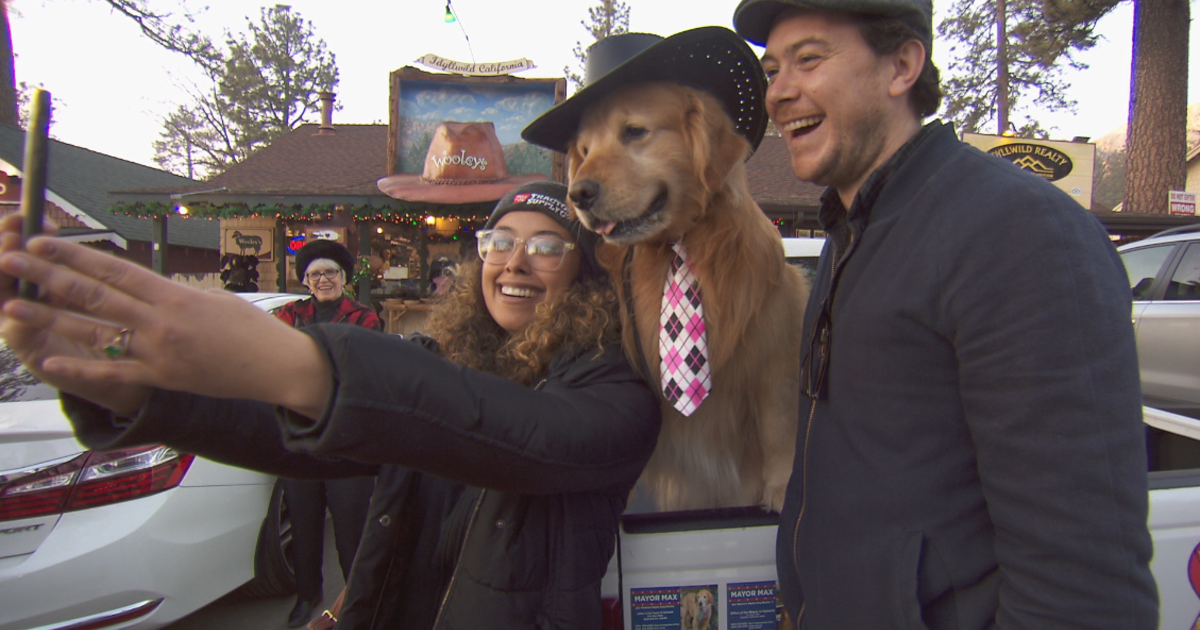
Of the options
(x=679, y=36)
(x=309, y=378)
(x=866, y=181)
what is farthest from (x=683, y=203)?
(x=309, y=378)

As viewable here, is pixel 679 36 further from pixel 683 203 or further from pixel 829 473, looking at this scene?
pixel 829 473

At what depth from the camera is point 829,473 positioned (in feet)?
3.82

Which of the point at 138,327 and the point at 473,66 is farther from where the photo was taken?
the point at 473,66

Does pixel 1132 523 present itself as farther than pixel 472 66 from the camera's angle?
No

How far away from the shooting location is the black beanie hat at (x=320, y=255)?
4613 mm

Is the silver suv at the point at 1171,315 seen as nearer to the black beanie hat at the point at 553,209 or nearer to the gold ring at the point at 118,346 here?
the black beanie hat at the point at 553,209

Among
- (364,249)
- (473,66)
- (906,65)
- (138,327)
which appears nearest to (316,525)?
(138,327)

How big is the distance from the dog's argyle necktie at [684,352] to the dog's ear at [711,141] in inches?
15.7

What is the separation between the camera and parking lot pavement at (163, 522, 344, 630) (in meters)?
3.22

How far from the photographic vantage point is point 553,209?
5.41 ft

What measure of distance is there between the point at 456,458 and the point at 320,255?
424cm

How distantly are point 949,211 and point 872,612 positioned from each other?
688mm

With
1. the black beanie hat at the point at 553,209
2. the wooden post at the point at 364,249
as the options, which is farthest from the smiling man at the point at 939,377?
the wooden post at the point at 364,249

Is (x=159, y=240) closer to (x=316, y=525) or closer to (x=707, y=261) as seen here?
(x=316, y=525)
